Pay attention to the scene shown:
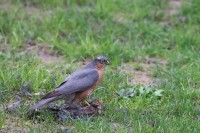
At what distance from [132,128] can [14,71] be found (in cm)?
205

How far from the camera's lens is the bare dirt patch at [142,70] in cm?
869

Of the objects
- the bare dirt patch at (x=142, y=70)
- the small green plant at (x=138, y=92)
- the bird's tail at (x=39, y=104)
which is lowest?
the bare dirt patch at (x=142, y=70)

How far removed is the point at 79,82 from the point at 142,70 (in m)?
2.05

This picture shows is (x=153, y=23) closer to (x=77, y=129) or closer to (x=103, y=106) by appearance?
(x=103, y=106)

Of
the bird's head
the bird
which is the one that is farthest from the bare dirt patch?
the bird

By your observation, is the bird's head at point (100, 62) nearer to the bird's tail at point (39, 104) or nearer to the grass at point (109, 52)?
the grass at point (109, 52)

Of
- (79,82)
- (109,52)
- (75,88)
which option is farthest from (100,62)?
(109,52)

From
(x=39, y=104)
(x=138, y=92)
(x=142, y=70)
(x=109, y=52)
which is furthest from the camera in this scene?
(x=109, y=52)

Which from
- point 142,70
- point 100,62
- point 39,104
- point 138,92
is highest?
point 100,62

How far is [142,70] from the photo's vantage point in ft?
30.0

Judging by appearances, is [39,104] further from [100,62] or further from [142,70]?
[142,70]

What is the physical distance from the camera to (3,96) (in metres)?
7.59

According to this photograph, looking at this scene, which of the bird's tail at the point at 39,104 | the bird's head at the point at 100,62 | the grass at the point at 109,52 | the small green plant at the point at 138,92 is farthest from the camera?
the small green plant at the point at 138,92

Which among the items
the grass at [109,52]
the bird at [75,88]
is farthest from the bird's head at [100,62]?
the grass at [109,52]
